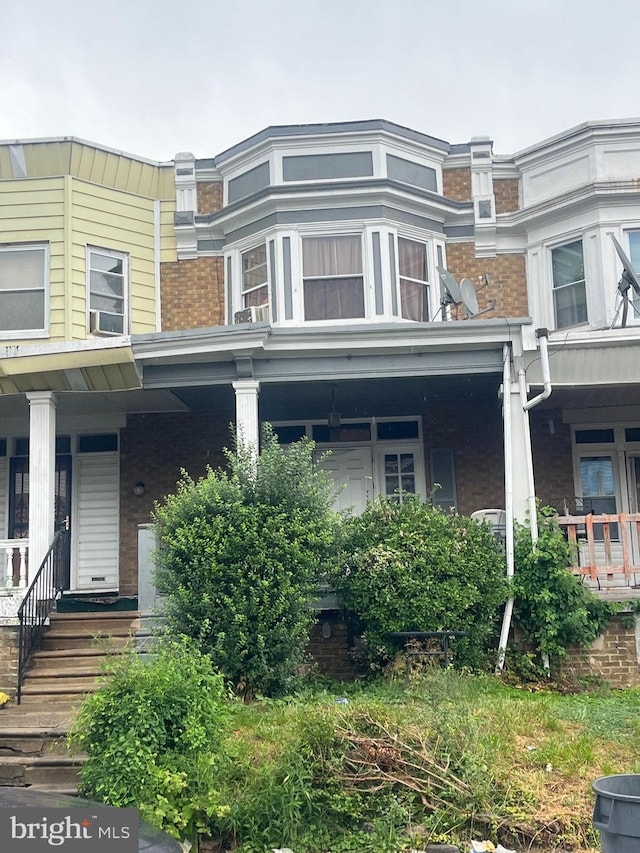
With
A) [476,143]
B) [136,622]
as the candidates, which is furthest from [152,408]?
[476,143]

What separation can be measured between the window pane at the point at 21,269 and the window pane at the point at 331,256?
4.01 m

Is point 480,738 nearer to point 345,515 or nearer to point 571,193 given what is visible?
point 345,515

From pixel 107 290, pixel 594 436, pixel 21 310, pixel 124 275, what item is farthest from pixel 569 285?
pixel 21 310

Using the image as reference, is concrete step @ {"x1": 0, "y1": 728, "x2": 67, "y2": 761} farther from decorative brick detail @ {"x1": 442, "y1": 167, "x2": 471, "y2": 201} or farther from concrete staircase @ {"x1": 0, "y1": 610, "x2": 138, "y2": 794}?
decorative brick detail @ {"x1": 442, "y1": 167, "x2": 471, "y2": 201}

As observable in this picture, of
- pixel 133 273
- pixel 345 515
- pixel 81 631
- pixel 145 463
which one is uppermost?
pixel 133 273

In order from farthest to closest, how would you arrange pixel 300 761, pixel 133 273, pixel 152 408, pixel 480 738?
pixel 133 273 → pixel 152 408 → pixel 480 738 → pixel 300 761

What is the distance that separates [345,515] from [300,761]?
444 centimetres

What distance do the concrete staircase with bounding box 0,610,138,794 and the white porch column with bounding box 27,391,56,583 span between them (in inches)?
36.8

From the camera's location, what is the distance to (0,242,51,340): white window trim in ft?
45.1

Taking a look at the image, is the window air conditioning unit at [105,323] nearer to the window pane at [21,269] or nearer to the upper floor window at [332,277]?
the window pane at [21,269]

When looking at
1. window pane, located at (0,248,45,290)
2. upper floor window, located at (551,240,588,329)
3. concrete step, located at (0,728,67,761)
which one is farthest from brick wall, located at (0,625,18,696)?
upper floor window, located at (551,240,588,329)

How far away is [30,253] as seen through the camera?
14.1 meters

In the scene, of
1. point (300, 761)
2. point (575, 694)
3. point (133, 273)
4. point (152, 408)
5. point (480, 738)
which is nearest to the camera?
point (300, 761)

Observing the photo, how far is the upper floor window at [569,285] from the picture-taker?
13.9 metres
